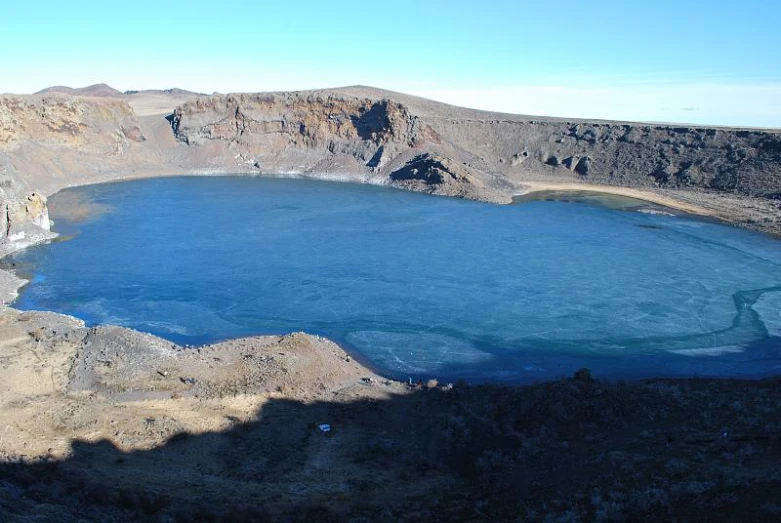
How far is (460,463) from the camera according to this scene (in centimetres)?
1586

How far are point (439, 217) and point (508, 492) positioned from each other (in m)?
40.0

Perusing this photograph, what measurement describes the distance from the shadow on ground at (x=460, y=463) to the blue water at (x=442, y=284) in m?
4.87

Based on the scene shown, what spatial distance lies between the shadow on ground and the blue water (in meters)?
4.87

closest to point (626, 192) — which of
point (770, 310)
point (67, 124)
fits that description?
point (770, 310)

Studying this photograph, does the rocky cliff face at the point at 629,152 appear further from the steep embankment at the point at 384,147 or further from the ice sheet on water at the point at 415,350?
the ice sheet on water at the point at 415,350

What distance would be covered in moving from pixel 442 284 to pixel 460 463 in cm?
1846

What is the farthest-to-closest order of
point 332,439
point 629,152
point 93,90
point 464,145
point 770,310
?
point 93,90
point 464,145
point 629,152
point 770,310
point 332,439

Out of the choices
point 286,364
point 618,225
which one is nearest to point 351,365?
point 286,364

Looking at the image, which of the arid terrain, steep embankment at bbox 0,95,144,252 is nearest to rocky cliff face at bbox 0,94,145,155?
steep embankment at bbox 0,95,144,252

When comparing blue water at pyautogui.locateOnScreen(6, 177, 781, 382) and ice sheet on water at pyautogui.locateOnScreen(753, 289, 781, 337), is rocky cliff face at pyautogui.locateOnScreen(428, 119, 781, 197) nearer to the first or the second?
blue water at pyautogui.locateOnScreen(6, 177, 781, 382)

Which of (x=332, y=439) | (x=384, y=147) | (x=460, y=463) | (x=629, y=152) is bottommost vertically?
(x=332, y=439)

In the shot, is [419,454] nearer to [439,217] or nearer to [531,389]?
[531,389]

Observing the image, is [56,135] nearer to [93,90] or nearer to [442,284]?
[442,284]

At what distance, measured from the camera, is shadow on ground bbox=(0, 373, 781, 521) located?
38.3 feet
